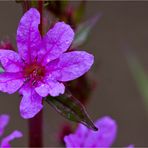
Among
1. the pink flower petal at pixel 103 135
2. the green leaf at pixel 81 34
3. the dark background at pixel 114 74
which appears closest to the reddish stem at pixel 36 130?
the pink flower petal at pixel 103 135

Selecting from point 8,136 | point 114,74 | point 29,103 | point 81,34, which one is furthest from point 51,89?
point 114,74

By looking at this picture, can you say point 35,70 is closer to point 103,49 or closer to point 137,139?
point 137,139

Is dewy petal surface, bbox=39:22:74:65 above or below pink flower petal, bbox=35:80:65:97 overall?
above

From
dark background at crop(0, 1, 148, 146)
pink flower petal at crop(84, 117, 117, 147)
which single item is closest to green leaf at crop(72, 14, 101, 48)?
pink flower petal at crop(84, 117, 117, 147)

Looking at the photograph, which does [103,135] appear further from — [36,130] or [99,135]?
[36,130]

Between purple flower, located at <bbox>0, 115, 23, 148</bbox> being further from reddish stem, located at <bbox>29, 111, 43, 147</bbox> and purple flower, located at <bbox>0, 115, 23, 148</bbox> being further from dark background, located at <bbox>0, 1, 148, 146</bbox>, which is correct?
dark background, located at <bbox>0, 1, 148, 146</bbox>

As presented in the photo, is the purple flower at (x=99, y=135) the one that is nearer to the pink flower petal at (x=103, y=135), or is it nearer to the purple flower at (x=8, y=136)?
the pink flower petal at (x=103, y=135)
